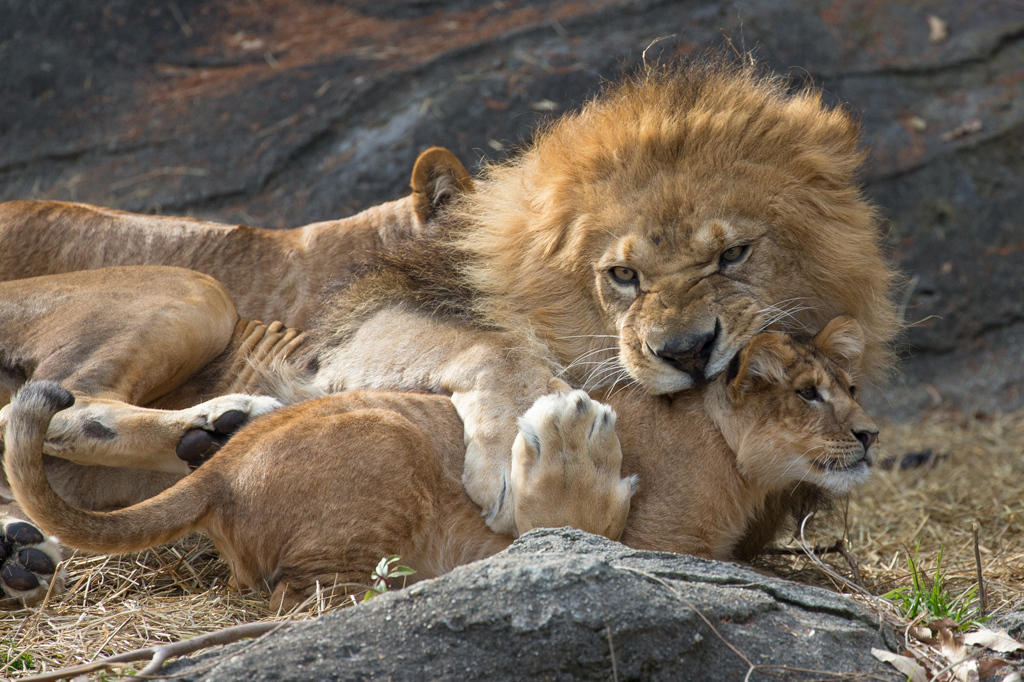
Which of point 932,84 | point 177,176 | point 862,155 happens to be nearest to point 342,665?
point 862,155

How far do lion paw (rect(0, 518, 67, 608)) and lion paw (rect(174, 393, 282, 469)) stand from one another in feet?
1.69

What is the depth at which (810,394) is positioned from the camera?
332 cm

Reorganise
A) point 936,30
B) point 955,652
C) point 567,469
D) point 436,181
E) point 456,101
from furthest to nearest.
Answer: point 936,30
point 456,101
point 436,181
point 567,469
point 955,652

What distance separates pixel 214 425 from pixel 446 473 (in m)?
0.87

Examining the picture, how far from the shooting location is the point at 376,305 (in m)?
4.04

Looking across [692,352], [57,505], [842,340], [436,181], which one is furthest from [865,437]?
[57,505]

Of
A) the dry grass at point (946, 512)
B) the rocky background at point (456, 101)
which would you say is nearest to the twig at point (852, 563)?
the dry grass at point (946, 512)

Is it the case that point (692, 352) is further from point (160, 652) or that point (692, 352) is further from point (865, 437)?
point (160, 652)

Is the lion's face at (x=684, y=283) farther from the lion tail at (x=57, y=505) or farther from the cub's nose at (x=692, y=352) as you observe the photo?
the lion tail at (x=57, y=505)

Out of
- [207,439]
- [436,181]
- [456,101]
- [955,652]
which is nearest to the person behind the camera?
[955,652]

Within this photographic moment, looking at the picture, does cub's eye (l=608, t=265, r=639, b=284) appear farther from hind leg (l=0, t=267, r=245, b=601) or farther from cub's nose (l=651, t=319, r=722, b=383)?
hind leg (l=0, t=267, r=245, b=601)

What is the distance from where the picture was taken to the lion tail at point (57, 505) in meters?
2.71

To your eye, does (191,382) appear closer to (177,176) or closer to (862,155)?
(862,155)

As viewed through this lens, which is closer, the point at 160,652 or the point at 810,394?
the point at 160,652
